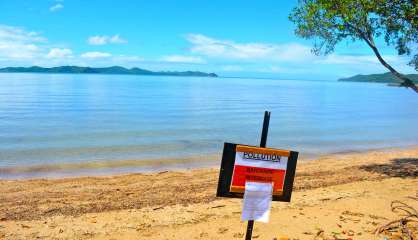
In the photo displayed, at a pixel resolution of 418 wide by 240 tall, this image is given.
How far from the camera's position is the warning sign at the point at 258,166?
4969 mm

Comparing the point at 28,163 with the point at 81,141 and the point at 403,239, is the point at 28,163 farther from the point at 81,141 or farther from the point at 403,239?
the point at 403,239

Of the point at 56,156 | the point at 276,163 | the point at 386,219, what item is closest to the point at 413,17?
the point at 386,219

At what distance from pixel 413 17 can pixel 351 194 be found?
485 cm

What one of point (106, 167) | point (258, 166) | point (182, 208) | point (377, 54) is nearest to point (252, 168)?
point (258, 166)

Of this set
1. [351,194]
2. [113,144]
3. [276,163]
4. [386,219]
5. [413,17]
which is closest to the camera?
[276,163]

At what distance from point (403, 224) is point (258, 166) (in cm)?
438

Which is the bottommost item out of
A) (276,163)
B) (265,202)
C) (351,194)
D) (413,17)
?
(351,194)

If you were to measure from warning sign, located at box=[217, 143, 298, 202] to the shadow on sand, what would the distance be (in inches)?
370

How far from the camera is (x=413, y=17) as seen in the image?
1182 centimetres

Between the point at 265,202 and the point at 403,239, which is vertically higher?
the point at 265,202

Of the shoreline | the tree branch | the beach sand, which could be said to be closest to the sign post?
the beach sand

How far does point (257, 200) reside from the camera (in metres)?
5.17

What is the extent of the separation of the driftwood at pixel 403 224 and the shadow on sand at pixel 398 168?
427 centimetres

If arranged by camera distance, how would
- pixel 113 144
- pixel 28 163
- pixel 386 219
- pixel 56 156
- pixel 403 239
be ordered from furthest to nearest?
1. pixel 113 144
2. pixel 56 156
3. pixel 28 163
4. pixel 386 219
5. pixel 403 239
